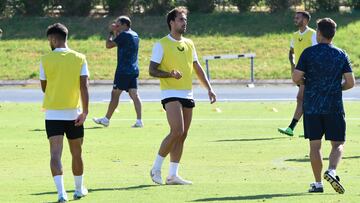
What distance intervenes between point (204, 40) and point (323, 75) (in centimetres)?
2524

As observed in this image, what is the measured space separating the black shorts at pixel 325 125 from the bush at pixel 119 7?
2854 centimetres

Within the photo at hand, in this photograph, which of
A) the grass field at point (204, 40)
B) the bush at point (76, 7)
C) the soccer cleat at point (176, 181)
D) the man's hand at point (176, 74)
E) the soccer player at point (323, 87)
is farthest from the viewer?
the bush at point (76, 7)

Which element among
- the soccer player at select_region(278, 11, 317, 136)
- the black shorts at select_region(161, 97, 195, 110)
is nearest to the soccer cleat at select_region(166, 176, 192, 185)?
the black shorts at select_region(161, 97, 195, 110)

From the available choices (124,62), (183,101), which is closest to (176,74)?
(183,101)

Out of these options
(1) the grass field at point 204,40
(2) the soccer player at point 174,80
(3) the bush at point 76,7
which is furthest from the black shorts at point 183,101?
(3) the bush at point 76,7

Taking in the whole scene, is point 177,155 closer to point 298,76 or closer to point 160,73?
point 160,73

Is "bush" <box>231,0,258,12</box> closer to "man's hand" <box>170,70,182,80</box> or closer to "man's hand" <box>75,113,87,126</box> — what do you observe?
"man's hand" <box>170,70,182,80</box>

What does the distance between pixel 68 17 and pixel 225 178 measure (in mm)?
27052

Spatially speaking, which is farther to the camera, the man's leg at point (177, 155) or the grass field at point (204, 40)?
the grass field at point (204, 40)

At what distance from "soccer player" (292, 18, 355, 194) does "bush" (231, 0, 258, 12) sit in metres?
27.8

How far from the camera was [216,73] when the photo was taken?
33.9 meters

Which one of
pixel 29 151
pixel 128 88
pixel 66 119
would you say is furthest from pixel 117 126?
pixel 66 119

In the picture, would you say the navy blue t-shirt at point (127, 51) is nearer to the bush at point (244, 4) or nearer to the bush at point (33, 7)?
the bush at point (244, 4)

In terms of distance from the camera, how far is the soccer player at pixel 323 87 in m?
11.5
